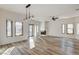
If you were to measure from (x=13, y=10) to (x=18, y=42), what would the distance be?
82 centimetres

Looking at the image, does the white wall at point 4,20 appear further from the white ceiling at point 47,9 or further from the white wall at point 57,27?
the white wall at point 57,27

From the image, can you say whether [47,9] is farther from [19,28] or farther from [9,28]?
[9,28]

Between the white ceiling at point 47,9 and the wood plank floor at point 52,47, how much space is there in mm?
665

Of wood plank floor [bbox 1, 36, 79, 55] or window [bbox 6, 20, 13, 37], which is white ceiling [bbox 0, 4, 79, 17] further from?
wood plank floor [bbox 1, 36, 79, 55]

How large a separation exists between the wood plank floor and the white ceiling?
0.66 m

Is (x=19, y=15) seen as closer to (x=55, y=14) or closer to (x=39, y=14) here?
(x=39, y=14)

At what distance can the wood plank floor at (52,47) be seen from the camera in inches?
111

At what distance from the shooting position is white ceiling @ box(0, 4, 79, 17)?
9.12 ft

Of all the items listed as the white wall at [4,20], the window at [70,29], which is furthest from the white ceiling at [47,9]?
the window at [70,29]

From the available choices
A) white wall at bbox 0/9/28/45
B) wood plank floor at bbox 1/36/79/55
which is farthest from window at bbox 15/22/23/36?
wood plank floor at bbox 1/36/79/55

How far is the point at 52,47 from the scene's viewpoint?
A: 2910mm

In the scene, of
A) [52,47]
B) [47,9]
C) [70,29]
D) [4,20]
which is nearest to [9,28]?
[4,20]
